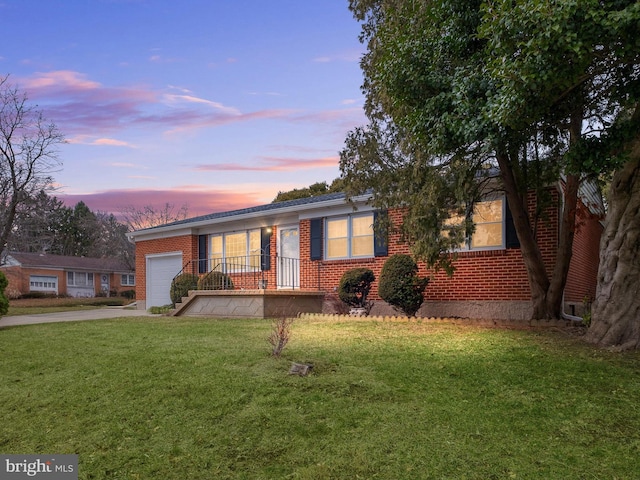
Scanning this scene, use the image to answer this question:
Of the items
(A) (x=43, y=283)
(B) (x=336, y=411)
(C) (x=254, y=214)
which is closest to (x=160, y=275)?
(C) (x=254, y=214)

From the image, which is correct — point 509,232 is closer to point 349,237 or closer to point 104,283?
point 349,237

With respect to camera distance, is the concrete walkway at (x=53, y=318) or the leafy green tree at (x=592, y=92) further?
the concrete walkway at (x=53, y=318)

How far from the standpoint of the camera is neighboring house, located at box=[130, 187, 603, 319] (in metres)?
11.8

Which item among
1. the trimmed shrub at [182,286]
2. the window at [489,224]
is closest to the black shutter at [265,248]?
the trimmed shrub at [182,286]

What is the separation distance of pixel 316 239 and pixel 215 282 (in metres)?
3.53

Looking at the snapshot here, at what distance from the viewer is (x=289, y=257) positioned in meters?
16.3

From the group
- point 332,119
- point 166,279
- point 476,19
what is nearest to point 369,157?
point 476,19

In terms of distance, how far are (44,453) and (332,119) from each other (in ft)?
42.2

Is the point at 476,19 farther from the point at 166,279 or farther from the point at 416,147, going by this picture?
the point at 166,279

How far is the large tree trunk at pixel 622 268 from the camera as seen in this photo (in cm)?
693

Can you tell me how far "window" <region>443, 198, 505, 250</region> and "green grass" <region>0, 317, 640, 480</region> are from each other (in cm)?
464

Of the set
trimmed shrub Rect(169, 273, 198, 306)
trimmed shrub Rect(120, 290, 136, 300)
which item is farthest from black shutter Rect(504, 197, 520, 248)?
trimmed shrub Rect(120, 290, 136, 300)

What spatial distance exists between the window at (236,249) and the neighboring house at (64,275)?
21762 millimetres

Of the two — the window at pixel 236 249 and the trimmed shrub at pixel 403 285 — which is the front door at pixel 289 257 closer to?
the window at pixel 236 249
